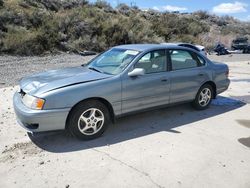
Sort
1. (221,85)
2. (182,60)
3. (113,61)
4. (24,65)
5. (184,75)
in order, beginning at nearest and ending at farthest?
(113,61) → (184,75) → (182,60) → (221,85) → (24,65)

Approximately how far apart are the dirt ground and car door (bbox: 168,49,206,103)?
0.52m

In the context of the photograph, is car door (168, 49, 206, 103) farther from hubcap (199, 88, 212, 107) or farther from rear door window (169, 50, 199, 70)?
hubcap (199, 88, 212, 107)

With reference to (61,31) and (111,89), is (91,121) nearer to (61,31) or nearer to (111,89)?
(111,89)

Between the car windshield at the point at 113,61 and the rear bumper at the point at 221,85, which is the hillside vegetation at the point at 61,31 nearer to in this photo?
the car windshield at the point at 113,61

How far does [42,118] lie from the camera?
462 cm

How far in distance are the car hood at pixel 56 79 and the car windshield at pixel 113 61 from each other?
240 millimetres

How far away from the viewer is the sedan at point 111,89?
473 centimetres

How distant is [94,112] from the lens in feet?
16.8

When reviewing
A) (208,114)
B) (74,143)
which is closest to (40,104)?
(74,143)

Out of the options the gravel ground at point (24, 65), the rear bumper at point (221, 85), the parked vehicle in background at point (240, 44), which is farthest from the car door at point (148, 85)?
the parked vehicle in background at point (240, 44)

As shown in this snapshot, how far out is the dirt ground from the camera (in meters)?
3.96

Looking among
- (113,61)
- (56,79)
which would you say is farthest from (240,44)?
(56,79)

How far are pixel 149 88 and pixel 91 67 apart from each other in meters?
1.28

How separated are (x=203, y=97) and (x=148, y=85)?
192 centimetres
